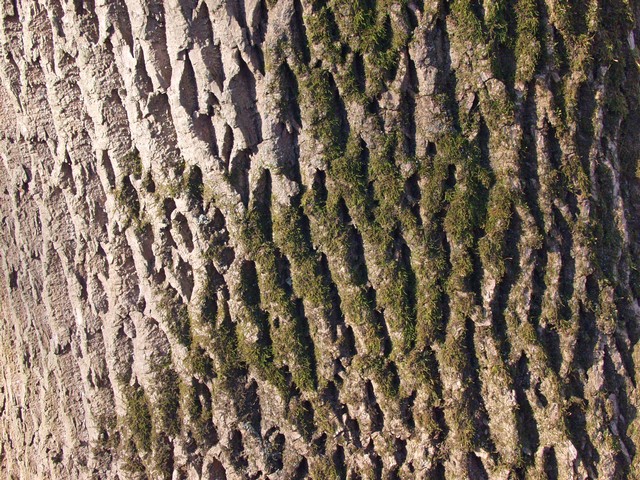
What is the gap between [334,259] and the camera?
1890 mm

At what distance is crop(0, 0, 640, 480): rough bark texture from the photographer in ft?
6.01

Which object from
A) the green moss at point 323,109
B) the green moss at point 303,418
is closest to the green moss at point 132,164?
the green moss at point 323,109

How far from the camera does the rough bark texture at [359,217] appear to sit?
1.83 m

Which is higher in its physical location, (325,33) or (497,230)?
(325,33)

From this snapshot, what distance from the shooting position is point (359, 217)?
73.7 inches

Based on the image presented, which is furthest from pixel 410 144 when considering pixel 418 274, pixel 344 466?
pixel 344 466

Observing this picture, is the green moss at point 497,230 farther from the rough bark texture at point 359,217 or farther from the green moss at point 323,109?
the green moss at point 323,109

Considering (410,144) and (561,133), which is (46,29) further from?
(561,133)

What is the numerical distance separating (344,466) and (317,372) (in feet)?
1.11

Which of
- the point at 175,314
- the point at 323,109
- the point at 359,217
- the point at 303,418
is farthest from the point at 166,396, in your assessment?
the point at 323,109

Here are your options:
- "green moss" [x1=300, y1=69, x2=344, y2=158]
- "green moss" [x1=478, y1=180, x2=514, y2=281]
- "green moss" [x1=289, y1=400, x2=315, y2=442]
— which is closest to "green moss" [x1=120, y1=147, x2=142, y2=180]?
"green moss" [x1=300, y1=69, x2=344, y2=158]

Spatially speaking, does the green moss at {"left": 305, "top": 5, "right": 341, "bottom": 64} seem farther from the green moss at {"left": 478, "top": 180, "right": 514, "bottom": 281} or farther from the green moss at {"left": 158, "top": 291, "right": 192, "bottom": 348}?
the green moss at {"left": 158, "top": 291, "right": 192, "bottom": 348}

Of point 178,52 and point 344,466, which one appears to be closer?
point 178,52

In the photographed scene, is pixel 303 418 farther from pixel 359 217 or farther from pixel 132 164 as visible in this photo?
pixel 132 164
